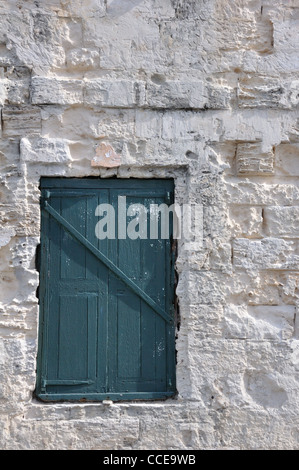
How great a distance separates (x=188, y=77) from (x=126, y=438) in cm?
262

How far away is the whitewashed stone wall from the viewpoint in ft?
13.1

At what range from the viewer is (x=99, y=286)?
4125 mm

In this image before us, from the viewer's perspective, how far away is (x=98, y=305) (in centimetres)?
411

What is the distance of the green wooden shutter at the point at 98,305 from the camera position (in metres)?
4.08

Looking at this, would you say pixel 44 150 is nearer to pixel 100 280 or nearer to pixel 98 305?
pixel 100 280

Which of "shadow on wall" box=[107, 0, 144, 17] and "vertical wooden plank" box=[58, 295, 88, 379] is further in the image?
"shadow on wall" box=[107, 0, 144, 17]

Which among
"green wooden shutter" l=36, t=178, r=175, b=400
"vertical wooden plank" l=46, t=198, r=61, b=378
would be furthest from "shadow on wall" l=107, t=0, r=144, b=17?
"vertical wooden plank" l=46, t=198, r=61, b=378

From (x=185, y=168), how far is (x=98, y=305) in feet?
3.88

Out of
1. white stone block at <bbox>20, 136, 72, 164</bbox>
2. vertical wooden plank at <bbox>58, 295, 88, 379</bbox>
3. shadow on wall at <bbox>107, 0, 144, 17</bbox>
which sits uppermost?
shadow on wall at <bbox>107, 0, 144, 17</bbox>

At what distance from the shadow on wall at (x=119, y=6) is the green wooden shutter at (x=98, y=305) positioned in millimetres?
1239

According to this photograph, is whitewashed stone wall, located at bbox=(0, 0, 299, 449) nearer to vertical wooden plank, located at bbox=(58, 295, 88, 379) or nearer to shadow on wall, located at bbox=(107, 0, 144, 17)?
shadow on wall, located at bbox=(107, 0, 144, 17)

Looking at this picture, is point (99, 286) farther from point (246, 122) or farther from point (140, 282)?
point (246, 122)

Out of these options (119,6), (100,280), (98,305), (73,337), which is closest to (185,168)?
(100,280)

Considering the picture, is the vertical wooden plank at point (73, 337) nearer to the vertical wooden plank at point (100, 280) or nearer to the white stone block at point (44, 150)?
the vertical wooden plank at point (100, 280)
